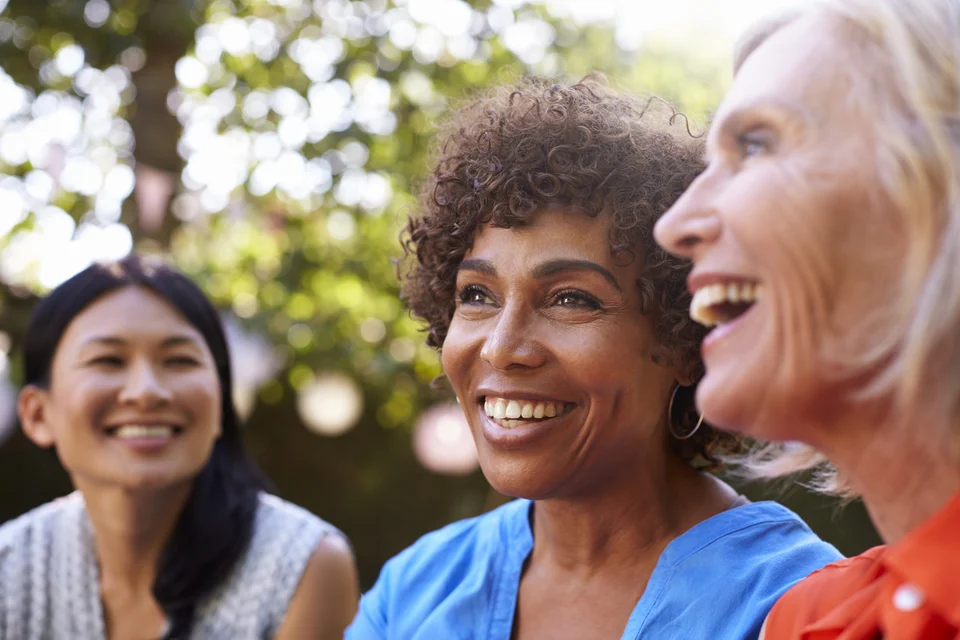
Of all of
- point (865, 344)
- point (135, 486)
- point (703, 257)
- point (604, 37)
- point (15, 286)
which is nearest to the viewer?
point (865, 344)

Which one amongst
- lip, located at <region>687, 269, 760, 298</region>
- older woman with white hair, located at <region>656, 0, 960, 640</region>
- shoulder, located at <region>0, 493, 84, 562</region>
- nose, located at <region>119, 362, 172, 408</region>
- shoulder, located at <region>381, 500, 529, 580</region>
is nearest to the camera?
older woman with white hair, located at <region>656, 0, 960, 640</region>

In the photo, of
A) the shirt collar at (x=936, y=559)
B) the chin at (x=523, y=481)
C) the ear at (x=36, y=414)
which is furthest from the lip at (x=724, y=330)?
the ear at (x=36, y=414)

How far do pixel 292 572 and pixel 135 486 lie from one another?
55cm

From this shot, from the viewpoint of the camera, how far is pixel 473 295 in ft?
6.63

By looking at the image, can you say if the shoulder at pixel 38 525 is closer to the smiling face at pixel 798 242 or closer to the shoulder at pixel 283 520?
the shoulder at pixel 283 520

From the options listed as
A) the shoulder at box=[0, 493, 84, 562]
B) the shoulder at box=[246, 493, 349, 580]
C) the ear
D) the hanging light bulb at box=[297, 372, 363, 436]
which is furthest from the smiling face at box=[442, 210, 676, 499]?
the hanging light bulb at box=[297, 372, 363, 436]

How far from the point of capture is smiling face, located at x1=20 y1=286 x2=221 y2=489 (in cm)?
292

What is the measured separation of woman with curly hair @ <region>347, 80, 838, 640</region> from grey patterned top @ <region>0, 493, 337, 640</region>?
0.99 meters

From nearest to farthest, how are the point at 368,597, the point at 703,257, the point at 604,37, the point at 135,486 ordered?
the point at 703,257, the point at 368,597, the point at 135,486, the point at 604,37

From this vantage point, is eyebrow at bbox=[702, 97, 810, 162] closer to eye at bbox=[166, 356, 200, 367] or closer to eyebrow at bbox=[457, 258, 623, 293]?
eyebrow at bbox=[457, 258, 623, 293]

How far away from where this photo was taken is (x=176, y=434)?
9.85ft

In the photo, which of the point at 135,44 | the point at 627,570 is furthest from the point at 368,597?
the point at 135,44

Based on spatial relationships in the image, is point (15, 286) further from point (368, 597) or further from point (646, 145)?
point (646, 145)

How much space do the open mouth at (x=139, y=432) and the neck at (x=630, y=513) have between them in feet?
4.63
